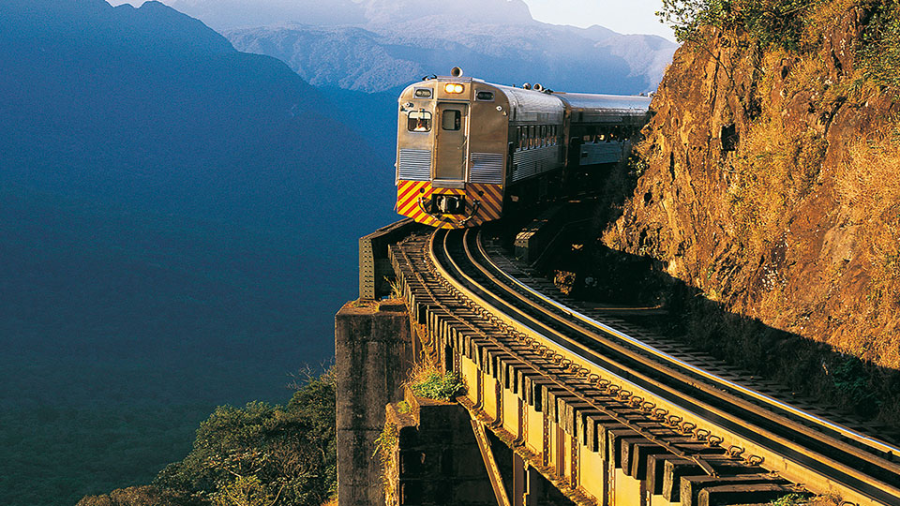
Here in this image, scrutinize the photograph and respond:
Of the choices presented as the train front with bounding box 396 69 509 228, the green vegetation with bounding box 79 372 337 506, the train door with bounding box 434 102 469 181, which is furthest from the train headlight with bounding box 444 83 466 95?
the green vegetation with bounding box 79 372 337 506

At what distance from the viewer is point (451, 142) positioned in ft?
71.5

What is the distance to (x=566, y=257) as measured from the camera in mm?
27750

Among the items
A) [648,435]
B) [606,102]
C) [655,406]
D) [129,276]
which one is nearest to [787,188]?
[655,406]

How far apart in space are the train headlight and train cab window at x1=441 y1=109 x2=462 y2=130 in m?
0.50

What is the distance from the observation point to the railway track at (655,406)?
22.5 feet

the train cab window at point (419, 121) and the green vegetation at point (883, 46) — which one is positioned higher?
the green vegetation at point (883, 46)

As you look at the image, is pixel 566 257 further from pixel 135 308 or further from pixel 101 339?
pixel 135 308

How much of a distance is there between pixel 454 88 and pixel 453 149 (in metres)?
1.63

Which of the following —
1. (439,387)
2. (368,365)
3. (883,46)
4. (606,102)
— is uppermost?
(883,46)

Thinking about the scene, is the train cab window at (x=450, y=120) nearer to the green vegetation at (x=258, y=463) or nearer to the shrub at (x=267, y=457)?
the shrub at (x=267, y=457)

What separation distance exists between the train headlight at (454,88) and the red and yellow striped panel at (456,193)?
249 centimetres

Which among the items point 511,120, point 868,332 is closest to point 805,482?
point 868,332

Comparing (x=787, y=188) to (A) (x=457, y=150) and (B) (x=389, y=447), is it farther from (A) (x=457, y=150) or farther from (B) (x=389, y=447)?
(B) (x=389, y=447)

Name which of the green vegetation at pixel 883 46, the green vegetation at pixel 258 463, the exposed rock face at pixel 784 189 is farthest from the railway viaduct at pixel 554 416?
the green vegetation at pixel 258 463
